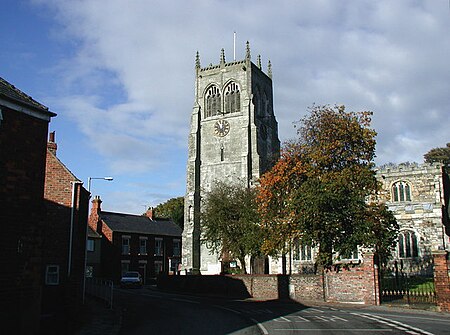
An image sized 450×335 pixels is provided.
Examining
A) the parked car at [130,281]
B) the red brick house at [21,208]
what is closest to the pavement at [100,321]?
the red brick house at [21,208]

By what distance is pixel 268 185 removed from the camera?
32.3 metres

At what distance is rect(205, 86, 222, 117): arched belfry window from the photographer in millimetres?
69144

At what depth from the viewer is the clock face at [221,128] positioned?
66.2 meters

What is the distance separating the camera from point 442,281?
68.9ft

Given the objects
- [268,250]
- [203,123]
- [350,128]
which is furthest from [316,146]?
[203,123]

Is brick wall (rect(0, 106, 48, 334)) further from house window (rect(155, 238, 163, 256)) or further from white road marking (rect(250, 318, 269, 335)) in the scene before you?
house window (rect(155, 238, 163, 256))

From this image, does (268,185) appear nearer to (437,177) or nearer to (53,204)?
(53,204)

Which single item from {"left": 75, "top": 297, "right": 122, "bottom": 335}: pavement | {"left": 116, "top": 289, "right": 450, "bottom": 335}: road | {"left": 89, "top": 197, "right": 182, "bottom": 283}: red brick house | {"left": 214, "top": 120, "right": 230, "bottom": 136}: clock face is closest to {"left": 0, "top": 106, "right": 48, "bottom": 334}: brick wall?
{"left": 75, "top": 297, "right": 122, "bottom": 335}: pavement

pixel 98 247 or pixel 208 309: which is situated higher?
pixel 98 247

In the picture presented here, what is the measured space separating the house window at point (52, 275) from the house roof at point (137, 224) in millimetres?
34894

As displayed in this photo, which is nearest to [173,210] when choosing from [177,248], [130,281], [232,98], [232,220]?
[177,248]

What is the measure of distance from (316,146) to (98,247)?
109ft

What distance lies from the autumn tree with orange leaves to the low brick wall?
1.48 m

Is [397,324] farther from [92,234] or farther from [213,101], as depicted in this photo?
[213,101]
